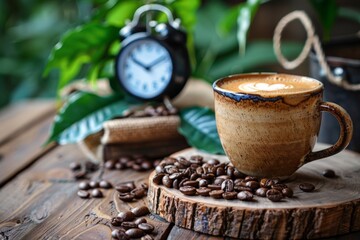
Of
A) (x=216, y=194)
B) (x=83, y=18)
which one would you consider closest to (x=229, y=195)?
(x=216, y=194)

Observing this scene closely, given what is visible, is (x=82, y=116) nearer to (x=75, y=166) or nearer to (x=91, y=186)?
(x=75, y=166)

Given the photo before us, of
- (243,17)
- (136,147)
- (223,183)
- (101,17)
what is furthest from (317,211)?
(101,17)

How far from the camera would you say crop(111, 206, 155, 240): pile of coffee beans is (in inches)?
39.6

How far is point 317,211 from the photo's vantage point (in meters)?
0.96

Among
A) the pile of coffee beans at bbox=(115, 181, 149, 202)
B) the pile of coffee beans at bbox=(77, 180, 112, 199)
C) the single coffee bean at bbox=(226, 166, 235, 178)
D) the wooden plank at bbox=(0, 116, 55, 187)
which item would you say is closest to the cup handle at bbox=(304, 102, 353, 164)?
the single coffee bean at bbox=(226, 166, 235, 178)

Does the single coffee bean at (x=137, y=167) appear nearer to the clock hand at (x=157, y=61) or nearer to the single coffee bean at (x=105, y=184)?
the single coffee bean at (x=105, y=184)

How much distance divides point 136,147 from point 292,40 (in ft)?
4.39

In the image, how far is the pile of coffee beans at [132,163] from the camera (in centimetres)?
139

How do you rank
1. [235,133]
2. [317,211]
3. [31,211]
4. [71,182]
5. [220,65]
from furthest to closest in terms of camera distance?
[220,65] < [71,182] < [31,211] < [235,133] < [317,211]

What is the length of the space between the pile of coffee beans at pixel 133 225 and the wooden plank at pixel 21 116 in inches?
31.2

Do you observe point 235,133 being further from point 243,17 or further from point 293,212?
point 243,17

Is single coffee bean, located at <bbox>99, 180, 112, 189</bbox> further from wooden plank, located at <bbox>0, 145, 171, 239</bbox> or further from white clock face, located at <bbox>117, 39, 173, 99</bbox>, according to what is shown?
white clock face, located at <bbox>117, 39, 173, 99</bbox>

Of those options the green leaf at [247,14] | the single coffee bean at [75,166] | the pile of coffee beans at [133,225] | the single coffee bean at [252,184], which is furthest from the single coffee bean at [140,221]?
the green leaf at [247,14]

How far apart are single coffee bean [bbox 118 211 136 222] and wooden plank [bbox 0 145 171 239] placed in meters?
0.03
